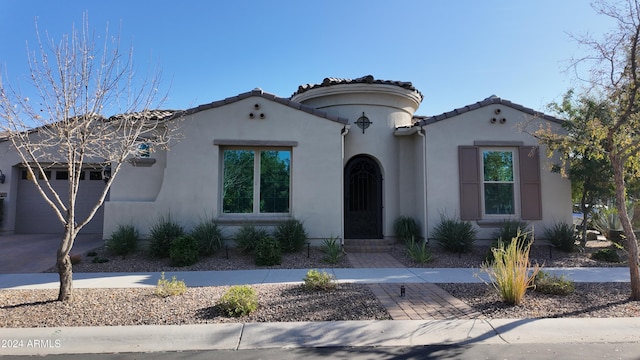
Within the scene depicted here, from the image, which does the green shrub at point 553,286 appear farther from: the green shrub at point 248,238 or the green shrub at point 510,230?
the green shrub at point 248,238

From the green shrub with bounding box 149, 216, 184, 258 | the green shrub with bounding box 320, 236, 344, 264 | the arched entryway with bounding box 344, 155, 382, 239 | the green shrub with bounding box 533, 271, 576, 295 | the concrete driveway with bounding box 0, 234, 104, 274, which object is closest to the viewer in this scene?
the green shrub with bounding box 533, 271, 576, 295

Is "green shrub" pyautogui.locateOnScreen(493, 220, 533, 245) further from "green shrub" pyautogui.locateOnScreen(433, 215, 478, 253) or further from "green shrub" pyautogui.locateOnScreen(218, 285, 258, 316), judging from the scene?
"green shrub" pyautogui.locateOnScreen(218, 285, 258, 316)

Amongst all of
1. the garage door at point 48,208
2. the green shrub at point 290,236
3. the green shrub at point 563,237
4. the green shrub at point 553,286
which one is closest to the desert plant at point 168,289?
the green shrub at point 290,236

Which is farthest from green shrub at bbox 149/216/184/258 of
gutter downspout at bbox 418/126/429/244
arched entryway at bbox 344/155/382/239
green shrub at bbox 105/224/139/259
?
gutter downspout at bbox 418/126/429/244

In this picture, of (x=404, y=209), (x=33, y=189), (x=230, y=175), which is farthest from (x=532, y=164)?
(x=33, y=189)

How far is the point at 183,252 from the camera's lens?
28.9 ft

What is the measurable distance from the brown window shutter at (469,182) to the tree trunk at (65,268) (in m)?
9.27

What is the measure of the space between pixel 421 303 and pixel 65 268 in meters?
5.52

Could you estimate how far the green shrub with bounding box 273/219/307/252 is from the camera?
9.79m

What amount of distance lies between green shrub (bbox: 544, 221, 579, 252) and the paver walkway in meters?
5.39

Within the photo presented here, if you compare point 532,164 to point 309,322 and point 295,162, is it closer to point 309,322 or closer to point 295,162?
point 295,162

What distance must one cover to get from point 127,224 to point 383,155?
7547 mm

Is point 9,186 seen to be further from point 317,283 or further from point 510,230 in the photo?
point 510,230

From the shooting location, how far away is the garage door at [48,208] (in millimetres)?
13664
